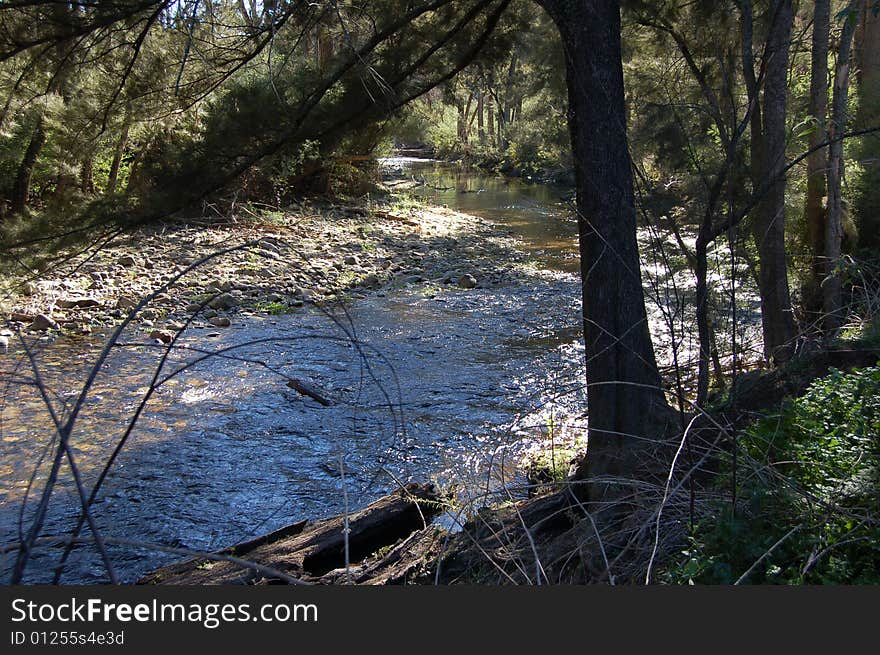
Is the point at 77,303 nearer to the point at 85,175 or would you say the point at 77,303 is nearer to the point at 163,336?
the point at 163,336

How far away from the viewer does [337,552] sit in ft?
13.3

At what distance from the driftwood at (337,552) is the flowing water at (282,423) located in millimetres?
340

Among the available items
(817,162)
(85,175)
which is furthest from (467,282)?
(85,175)


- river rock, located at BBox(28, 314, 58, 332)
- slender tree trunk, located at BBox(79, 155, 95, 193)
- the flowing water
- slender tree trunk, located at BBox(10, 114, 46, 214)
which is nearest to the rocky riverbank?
river rock, located at BBox(28, 314, 58, 332)

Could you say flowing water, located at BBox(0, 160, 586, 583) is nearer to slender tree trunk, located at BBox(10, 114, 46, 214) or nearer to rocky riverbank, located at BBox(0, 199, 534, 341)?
rocky riverbank, located at BBox(0, 199, 534, 341)

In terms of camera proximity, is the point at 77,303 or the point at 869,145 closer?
the point at 869,145

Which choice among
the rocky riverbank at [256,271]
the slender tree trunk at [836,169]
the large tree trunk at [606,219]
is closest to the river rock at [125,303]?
the rocky riverbank at [256,271]

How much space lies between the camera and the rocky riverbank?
9.64m

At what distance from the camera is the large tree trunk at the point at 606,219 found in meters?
4.16

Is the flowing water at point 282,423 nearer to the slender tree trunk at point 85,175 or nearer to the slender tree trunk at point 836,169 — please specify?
the slender tree trunk at point 85,175

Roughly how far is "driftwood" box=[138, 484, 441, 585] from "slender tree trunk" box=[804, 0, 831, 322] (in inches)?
210

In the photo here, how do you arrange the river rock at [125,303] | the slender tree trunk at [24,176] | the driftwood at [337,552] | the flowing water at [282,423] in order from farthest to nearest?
the river rock at [125,303]
the slender tree trunk at [24,176]
the flowing water at [282,423]
the driftwood at [337,552]

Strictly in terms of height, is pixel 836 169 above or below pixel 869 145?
below

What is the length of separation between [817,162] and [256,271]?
845cm
